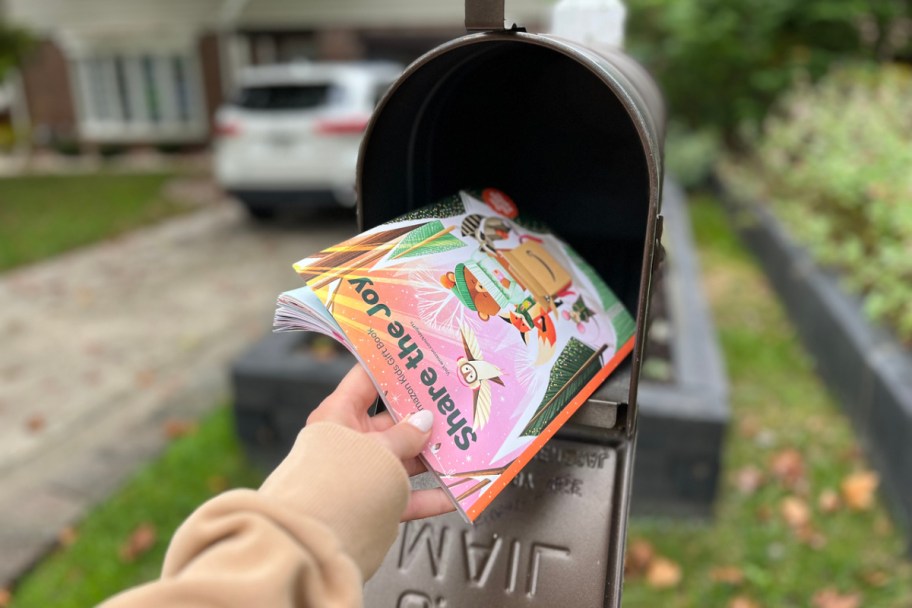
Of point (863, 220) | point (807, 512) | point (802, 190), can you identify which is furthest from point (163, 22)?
point (807, 512)

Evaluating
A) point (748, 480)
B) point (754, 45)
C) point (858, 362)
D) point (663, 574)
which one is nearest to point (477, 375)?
point (663, 574)

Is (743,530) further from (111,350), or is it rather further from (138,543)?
(111,350)

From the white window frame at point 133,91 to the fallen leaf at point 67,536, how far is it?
45.7 ft

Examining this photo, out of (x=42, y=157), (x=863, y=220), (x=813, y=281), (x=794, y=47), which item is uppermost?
(x=794, y=47)

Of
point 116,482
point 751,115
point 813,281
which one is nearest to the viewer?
point 116,482

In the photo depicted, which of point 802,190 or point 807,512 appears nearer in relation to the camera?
point 807,512

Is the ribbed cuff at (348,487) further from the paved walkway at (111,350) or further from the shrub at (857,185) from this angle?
the shrub at (857,185)

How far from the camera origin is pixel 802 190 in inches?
237

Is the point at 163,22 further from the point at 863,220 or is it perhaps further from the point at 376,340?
the point at 376,340

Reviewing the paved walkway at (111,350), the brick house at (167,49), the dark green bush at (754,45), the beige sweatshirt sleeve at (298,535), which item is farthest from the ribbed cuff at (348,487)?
the brick house at (167,49)

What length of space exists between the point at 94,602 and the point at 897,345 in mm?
3554

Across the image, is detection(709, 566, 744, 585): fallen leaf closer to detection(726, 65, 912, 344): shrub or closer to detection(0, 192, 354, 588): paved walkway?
detection(726, 65, 912, 344): shrub

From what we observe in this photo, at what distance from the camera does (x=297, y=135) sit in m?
7.63

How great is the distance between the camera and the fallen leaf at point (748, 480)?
3.12 m
